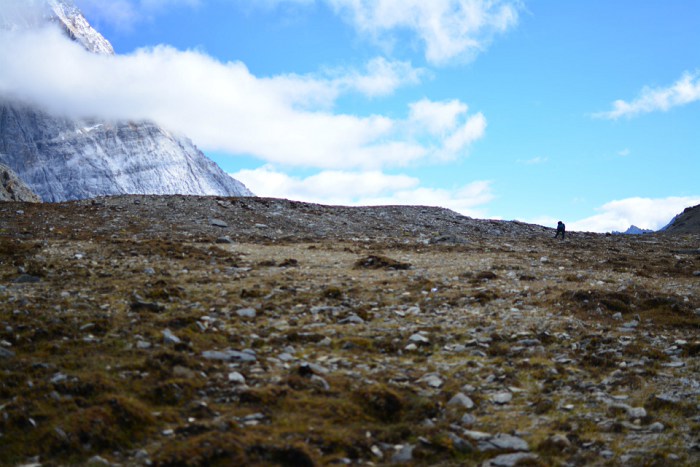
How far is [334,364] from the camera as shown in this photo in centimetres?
1103

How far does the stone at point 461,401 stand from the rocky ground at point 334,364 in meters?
0.06

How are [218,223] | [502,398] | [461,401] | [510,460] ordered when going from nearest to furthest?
[510,460], [461,401], [502,398], [218,223]

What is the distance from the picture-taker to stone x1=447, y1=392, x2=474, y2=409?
30.4ft

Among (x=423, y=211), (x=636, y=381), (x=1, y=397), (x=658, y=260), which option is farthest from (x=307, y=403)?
(x=423, y=211)

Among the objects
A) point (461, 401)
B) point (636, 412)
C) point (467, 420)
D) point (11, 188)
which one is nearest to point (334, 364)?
point (461, 401)

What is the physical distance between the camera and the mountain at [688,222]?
7912cm

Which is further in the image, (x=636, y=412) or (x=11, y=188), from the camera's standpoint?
(x=11, y=188)

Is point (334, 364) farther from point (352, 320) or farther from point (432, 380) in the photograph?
point (352, 320)

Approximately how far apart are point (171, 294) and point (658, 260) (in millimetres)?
33028

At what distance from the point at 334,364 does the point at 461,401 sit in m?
3.04

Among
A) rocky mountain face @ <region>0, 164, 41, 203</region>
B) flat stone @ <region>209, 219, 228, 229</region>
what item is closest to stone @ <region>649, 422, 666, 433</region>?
flat stone @ <region>209, 219, 228, 229</region>

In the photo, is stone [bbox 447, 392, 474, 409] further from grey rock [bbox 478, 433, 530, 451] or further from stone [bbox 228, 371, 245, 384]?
stone [bbox 228, 371, 245, 384]

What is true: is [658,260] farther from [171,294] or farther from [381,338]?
[171,294]

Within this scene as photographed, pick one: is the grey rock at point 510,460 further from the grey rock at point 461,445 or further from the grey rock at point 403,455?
the grey rock at point 403,455
